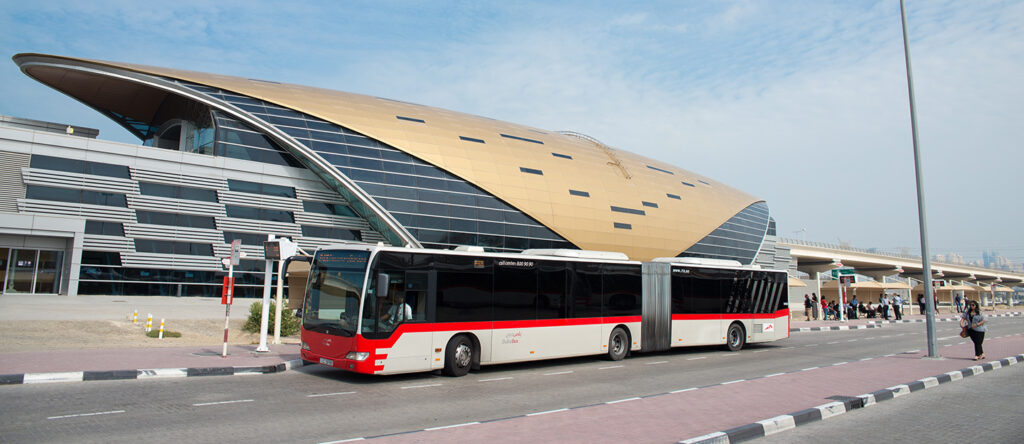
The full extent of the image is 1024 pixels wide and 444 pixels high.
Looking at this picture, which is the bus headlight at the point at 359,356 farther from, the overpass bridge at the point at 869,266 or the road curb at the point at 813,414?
the overpass bridge at the point at 869,266

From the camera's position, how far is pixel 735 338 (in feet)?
66.2

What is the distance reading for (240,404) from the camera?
9.24m

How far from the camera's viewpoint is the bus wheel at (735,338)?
1988cm

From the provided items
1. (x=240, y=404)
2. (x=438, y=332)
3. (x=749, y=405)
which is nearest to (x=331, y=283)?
(x=438, y=332)

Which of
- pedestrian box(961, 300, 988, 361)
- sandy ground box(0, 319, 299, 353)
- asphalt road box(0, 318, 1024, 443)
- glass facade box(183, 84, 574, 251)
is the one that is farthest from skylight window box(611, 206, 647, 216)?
pedestrian box(961, 300, 988, 361)

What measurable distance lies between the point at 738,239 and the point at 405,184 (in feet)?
117

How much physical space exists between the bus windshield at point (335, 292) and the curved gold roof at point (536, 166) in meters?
24.3

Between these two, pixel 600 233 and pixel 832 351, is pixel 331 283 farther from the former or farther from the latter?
pixel 600 233

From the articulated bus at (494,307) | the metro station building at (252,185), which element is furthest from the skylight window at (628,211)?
the articulated bus at (494,307)

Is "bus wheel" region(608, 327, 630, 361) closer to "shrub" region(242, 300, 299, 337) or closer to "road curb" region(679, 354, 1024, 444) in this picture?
"road curb" region(679, 354, 1024, 444)

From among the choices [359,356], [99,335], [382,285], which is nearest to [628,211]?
[99,335]

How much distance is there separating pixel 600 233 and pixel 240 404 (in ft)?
115

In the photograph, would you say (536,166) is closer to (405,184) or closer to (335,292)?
(405,184)

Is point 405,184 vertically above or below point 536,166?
below
